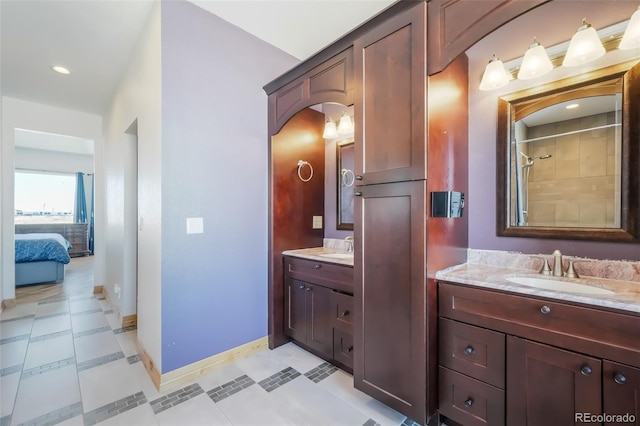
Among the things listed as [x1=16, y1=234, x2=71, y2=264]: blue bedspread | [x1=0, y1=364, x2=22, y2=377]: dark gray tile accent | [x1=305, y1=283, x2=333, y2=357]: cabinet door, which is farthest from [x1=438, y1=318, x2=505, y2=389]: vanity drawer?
[x1=16, y1=234, x2=71, y2=264]: blue bedspread

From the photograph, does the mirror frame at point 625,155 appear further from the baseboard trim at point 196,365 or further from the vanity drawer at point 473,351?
the baseboard trim at point 196,365

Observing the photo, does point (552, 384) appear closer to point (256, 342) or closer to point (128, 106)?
point (256, 342)

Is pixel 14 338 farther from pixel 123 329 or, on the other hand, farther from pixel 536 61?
pixel 536 61

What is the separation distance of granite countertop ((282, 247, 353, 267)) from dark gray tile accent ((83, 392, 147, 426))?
56.1 inches

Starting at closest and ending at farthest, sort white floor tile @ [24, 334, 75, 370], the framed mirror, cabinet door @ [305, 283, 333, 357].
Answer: cabinet door @ [305, 283, 333, 357] < white floor tile @ [24, 334, 75, 370] < the framed mirror

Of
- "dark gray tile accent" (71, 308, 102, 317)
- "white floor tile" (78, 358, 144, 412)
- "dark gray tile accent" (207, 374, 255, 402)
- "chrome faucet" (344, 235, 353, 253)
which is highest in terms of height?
"chrome faucet" (344, 235, 353, 253)

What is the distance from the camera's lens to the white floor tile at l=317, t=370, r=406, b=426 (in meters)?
1.66

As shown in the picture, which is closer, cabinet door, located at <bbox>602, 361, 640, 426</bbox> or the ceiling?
cabinet door, located at <bbox>602, 361, 640, 426</bbox>

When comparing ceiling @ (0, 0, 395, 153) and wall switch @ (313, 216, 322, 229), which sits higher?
ceiling @ (0, 0, 395, 153)

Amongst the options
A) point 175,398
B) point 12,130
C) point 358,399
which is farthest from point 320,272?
point 12,130

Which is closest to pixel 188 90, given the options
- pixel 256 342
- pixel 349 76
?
pixel 349 76

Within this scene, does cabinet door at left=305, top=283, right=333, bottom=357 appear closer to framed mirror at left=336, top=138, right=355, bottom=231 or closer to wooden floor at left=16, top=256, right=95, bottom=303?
framed mirror at left=336, top=138, right=355, bottom=231

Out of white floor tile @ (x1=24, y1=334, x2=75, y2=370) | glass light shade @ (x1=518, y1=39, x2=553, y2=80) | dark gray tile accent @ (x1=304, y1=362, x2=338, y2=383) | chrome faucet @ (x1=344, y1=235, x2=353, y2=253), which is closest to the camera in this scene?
glass light shade @ (x1=518, y1=39, x2=553, y2=80)

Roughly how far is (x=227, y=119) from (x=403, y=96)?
145cm
